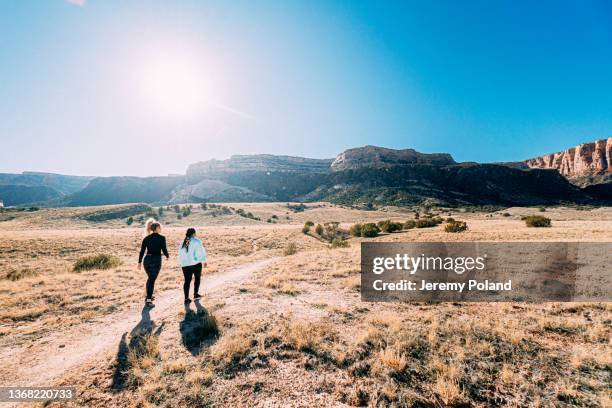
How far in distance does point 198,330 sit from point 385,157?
6361 inches

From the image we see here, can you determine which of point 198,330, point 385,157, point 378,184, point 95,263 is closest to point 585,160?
point 385,157

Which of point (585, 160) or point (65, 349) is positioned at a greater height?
point (585, 160)

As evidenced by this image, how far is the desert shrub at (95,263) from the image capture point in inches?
580

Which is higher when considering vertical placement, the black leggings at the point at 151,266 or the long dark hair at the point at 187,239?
the long dark hair at the point at 187,239

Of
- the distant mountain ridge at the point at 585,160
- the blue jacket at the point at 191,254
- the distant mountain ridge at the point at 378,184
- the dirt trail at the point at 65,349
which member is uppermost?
the distant mountain ridge at the point at 585,160

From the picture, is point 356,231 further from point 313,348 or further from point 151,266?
point 313,348

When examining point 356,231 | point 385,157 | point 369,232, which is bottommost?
point 356,231

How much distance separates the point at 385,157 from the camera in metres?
157

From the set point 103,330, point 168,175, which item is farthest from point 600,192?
point 168,175

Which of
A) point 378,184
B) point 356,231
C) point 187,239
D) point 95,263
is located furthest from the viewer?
point 378,184

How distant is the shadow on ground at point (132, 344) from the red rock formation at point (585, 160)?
196m

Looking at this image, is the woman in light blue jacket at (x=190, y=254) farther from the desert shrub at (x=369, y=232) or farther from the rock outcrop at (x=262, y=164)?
the rock outcrop at (x=262, y=164)

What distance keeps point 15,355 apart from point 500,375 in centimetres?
908

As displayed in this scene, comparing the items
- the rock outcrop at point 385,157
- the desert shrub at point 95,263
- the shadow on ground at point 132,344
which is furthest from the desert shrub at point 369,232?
the rock outcrop at point 385,157
